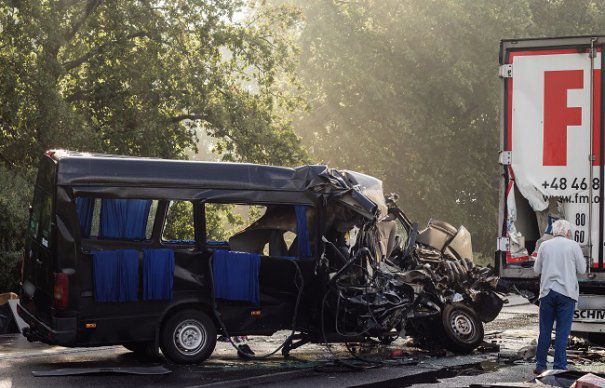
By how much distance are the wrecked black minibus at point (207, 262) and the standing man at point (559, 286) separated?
6.73 feet

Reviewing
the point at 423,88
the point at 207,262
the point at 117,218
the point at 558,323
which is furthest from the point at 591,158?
the point at 423,88

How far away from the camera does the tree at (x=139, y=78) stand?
21.3 m

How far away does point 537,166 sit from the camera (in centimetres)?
1166

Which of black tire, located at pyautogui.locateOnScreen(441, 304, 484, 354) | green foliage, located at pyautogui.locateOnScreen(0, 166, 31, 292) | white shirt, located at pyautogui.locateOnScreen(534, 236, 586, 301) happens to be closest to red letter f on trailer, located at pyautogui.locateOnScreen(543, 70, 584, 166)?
white shirt, located at pyautogui.locateOnScreen(534, 236, 586, 301)

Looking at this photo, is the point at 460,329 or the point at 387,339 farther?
the point at 387,339

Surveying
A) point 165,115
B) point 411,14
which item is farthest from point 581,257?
point 411,14

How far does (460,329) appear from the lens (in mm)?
12867

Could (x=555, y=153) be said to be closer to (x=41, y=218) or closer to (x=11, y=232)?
(x=41, y=218)

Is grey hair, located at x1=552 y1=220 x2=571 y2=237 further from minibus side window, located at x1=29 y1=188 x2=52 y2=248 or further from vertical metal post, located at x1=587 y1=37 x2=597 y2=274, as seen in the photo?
minibus side window, located at x1=29 y1=188 x2=52 y2=248

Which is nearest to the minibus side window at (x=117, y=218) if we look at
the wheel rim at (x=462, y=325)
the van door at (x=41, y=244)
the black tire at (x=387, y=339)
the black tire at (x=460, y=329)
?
the van door at (x=41, y=244)

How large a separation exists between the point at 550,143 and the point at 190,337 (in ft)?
16.0

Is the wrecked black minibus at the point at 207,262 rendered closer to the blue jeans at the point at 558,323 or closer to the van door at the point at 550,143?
the van door at the point at 550,143

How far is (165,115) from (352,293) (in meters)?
13.0

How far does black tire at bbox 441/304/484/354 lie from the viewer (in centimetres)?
1273
